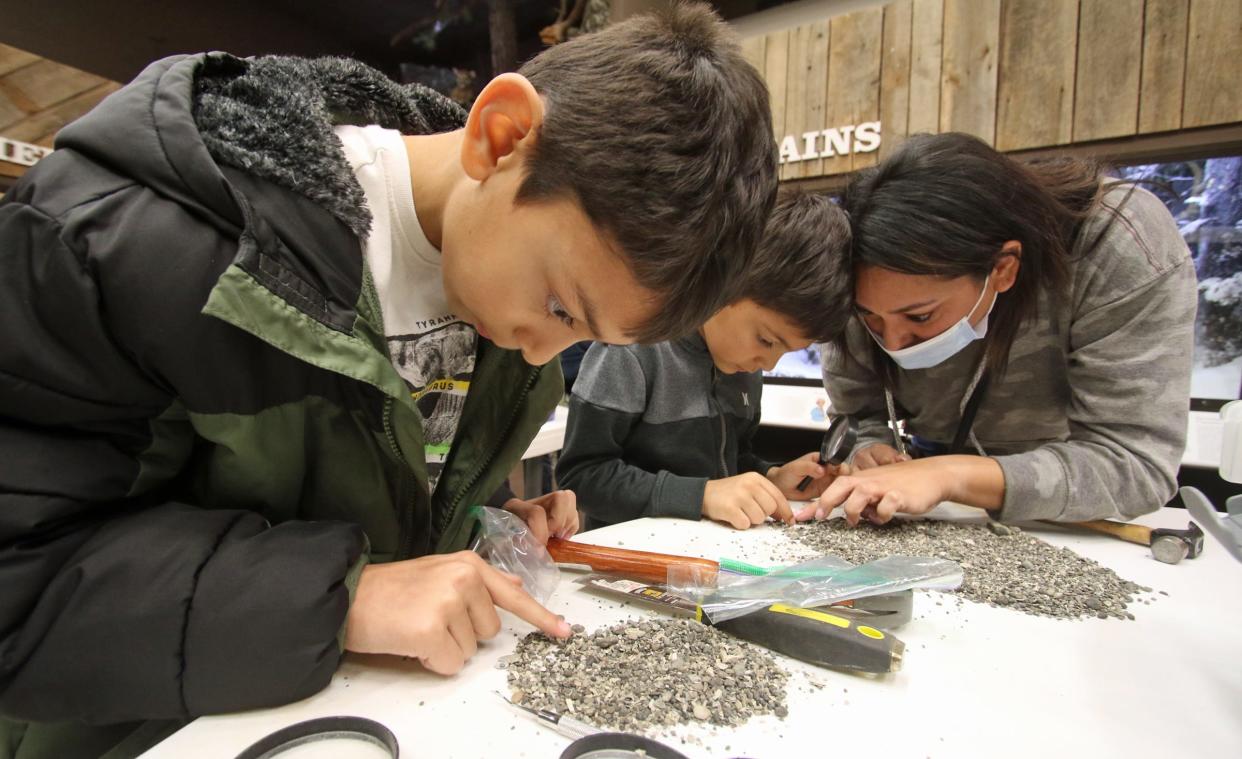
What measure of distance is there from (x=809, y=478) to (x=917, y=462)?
0.25m

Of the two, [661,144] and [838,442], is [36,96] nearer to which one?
[661,144]

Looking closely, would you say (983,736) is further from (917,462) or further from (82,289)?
(82,289)

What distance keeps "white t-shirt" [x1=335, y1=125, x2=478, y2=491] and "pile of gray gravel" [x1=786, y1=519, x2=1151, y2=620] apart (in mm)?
639

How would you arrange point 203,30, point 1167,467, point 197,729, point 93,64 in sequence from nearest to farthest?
1. point 197,729
2. point 1167,467
3. point 93,64
4. point 203,30

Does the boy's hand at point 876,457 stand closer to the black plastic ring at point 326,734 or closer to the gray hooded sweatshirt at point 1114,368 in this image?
the gray hooded sweatshirt at point 1114,368

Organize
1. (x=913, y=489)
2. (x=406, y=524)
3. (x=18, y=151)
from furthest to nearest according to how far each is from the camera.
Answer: (x=18, y=151) < (x=913, y=489) < (x=406, y=524)

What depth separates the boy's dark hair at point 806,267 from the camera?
119cm

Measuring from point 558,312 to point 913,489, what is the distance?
755 millimetres

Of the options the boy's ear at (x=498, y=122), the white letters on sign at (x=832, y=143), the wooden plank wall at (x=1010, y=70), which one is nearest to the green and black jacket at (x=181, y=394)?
the boy's ear at (x=498, y=122)

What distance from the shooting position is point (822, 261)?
118 centimetres

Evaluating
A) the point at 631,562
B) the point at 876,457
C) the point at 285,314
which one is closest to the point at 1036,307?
the point at 876,457

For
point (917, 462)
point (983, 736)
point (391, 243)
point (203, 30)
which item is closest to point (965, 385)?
point (917, 462)

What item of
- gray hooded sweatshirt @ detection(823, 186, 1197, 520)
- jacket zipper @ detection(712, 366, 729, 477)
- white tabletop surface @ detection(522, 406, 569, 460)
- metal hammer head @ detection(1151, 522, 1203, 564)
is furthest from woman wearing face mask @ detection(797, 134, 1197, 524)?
white tabletop surface @ detection(522, 406, 569, 460)

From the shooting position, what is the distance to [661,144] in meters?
0.60
